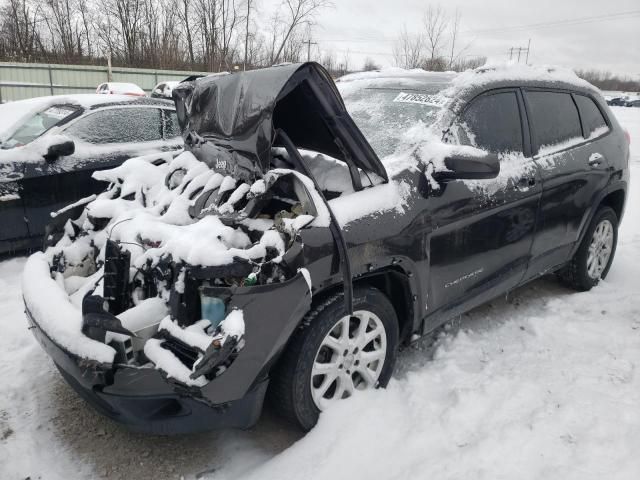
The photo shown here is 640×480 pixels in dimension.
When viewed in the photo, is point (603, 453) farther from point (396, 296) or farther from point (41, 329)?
point (41, 329)

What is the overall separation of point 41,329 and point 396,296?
1.82 m

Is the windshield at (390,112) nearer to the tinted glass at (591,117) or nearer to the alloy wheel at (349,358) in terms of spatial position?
the alloy wheel at (349,358)

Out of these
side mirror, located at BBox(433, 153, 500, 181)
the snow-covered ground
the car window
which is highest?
side mirror, located at BBox(433, 153, 500, 181)

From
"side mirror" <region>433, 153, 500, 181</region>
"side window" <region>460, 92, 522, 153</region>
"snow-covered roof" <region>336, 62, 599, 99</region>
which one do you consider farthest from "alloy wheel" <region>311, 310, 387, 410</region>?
"snow-covered roof" <region>336, 62, 599, 99</region>

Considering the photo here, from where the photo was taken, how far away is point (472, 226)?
3.07 metres

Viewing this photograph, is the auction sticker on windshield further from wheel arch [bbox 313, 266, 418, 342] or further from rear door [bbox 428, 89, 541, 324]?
wheel arch [bbox 313, 266, 418, 342]

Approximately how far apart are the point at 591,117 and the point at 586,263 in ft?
4.00

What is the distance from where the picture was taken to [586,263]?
433cm

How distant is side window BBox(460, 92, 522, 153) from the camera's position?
125 inches

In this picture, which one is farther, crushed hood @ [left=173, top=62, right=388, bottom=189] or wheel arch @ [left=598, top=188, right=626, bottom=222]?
wheel arch @ [left=598, top=188, right=626, bottom=222]

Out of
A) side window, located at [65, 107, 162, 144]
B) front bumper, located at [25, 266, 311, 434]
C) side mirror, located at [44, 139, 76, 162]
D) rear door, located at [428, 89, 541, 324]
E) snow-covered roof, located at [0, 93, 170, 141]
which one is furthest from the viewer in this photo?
snow-covered roof, located at [0, 93, 170, 141]

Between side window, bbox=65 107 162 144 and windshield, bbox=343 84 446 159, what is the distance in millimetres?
2911

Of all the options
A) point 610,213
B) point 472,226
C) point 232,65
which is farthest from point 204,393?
point 232,65

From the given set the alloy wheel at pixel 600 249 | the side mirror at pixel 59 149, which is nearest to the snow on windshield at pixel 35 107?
the side mirror at pixel 59 149
